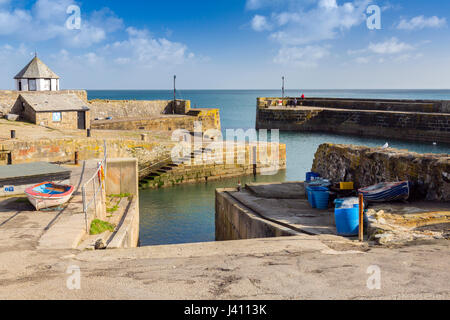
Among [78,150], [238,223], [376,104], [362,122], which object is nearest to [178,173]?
[78,150]

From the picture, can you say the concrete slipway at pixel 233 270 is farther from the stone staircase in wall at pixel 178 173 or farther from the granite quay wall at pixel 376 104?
the granite quay wall at pixel 376 104

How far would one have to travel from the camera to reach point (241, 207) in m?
11.1

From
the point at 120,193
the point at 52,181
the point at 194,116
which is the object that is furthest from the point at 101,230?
the point at 194,116

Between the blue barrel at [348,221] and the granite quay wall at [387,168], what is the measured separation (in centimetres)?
227

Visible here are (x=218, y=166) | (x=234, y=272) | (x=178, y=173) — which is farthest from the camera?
(x=218, y=166)

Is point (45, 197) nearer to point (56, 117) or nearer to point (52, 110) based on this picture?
point (52, 110)

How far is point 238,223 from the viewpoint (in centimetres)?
1088

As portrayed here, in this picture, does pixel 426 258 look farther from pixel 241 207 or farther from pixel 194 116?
pixel 194 116

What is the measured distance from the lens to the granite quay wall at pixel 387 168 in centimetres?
886

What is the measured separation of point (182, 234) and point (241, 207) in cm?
477

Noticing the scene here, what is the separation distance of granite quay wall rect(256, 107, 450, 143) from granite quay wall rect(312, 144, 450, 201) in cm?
3402

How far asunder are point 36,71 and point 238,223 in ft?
110

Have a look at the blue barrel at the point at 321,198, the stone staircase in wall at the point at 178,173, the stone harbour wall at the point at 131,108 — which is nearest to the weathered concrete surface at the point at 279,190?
the blue barrel at the point at 321,198

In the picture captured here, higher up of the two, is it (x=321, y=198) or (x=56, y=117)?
(x=56, y=117)
